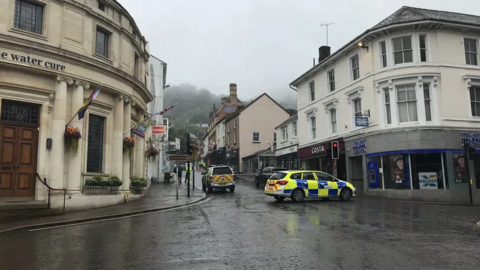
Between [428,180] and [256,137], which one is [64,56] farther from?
[256,137]

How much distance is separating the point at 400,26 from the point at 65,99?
18.5m

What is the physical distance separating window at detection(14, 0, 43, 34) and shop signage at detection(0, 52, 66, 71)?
1.40m

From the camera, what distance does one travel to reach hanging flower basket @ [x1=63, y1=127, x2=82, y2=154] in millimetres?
14750

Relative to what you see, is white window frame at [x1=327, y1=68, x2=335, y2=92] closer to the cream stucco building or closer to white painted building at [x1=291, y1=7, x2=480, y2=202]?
white painted building at [x1=291, y1=7, x2=480, y2=202]

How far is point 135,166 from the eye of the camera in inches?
859

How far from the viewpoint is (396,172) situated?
21172 millimetres

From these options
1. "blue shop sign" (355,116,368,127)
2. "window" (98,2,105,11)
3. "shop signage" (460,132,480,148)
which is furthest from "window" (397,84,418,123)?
"window" (98,2,105,11)

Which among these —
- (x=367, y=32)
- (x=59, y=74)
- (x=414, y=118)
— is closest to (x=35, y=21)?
(x=59, y=74)

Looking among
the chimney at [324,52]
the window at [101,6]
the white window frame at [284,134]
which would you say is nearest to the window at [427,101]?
the chimney at [324,52]

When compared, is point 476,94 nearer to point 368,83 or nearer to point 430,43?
point 430,43

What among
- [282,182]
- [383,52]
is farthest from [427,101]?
[282,182]

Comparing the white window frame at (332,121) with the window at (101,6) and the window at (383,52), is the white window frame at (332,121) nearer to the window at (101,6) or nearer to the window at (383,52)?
the window at (383,52)

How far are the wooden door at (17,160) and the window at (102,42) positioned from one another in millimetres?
5001

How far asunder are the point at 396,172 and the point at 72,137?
17.3 metres
